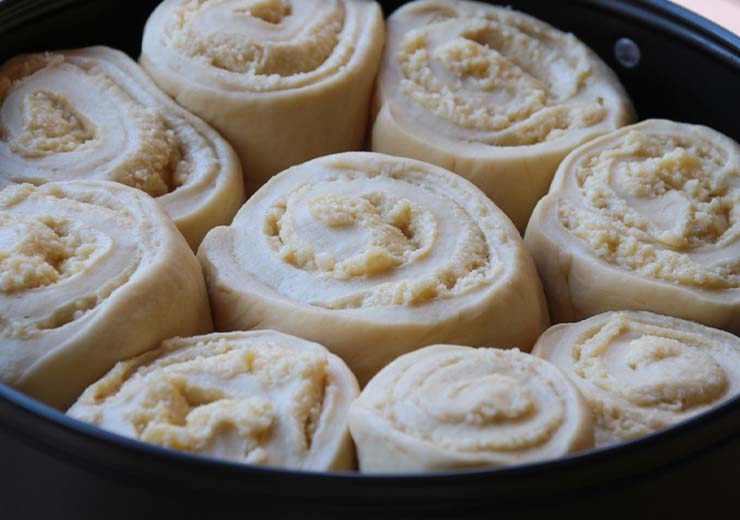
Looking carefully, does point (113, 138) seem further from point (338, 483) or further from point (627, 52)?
point (627, 52)

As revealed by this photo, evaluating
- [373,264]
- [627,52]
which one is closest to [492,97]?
[627,52]

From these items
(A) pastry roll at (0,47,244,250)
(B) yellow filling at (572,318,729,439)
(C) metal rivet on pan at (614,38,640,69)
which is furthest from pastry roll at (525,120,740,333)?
(A) pastry roll at (0,47,244,250)

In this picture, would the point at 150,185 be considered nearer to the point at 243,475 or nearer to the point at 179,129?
the point at 179,129

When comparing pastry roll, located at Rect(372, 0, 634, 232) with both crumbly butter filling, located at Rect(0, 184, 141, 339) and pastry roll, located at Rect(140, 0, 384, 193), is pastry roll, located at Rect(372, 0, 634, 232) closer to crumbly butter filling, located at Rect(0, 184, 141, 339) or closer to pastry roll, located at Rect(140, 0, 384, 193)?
pastry roll, located at Rect(140, 0, 384, 193)

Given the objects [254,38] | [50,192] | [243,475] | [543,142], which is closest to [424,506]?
[243,475]

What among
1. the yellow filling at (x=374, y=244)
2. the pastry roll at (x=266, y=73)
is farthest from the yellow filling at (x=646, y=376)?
the pastry roll at (x=266, y=73)

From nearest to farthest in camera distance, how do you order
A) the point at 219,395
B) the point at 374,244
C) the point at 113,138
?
the point at 219,395 → the point at 374,244 → the point at 113,138

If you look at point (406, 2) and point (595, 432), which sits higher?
point (406, 2)
